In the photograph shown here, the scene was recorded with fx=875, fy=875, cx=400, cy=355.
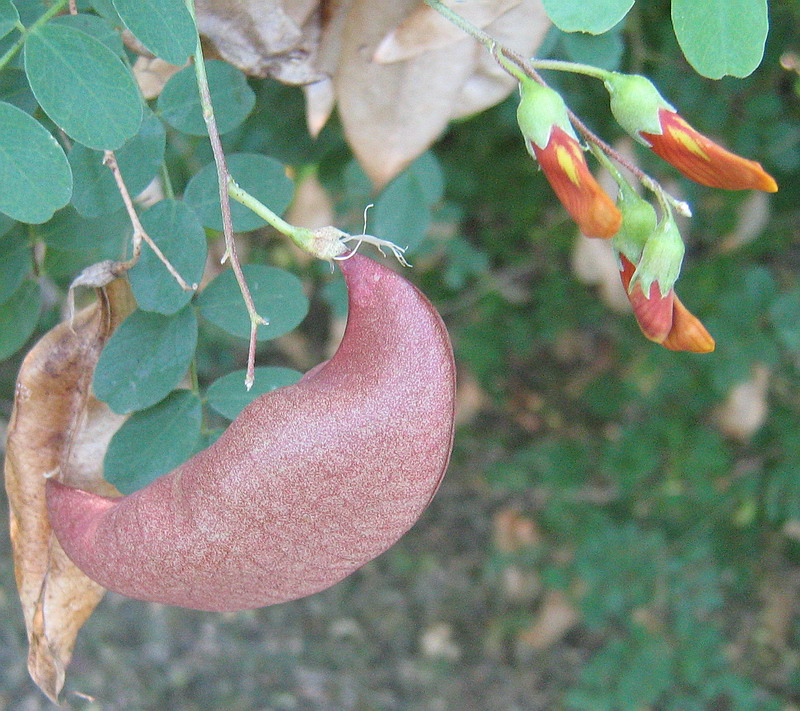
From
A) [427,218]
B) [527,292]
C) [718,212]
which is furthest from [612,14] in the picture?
[527,292]

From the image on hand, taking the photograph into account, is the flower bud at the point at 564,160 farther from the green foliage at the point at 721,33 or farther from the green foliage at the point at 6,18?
the green foliage at the point at 6,18

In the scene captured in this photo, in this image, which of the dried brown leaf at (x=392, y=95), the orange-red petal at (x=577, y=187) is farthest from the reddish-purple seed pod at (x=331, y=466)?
the dried brown leaf at (x=392, y=95)

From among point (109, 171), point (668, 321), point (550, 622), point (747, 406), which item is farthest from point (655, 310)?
point (550, 622)

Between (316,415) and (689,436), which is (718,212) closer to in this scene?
(689,436)

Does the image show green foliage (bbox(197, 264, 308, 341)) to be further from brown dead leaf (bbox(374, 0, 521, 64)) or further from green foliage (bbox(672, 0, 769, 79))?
green foliage (bbox(672, 0, 769, 79))

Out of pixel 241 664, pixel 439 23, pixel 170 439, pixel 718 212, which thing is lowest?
pixel 241 664

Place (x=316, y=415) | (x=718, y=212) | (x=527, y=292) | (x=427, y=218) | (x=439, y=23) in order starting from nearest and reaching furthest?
(x=316, y=415) → (x=439, y=23) → (x=427, y=218) → (x=718, y=212) → (x=527, y=292)
